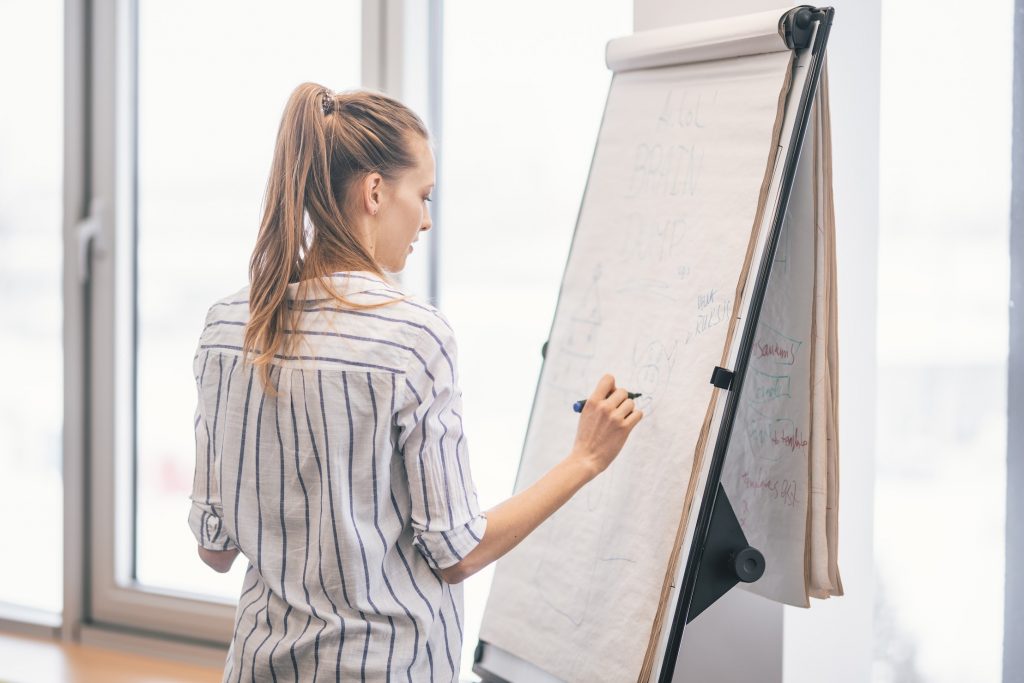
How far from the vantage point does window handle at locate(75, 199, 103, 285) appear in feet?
7.79

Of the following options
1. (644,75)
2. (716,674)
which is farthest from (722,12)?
(716,674)

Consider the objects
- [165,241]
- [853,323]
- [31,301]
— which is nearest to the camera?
[853,323]

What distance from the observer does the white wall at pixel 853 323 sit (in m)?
1.63

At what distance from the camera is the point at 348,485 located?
1076mm

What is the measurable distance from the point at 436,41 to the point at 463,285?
0.53 m

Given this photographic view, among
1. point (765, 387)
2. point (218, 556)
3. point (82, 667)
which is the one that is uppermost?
point (765, 387)

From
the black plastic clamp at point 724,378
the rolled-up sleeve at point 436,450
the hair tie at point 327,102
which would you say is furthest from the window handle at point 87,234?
the black plastic clamp at point 724,378

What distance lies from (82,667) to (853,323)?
1869 millimetres

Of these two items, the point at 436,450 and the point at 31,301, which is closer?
the point at 436,450

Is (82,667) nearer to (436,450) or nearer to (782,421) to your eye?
(436,450)

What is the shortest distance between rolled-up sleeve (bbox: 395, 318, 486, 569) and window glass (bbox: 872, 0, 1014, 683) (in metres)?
0.99

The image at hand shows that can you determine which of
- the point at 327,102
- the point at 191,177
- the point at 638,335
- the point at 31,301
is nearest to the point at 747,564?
the point at 638,335

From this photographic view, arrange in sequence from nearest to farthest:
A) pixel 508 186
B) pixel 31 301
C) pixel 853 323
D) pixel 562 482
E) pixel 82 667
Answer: pixel 562 482 → pixel 853 323 → pixel 508 186 → pixel 82 667 → pixel 31 301

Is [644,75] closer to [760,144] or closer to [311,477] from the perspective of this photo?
[760,144]
